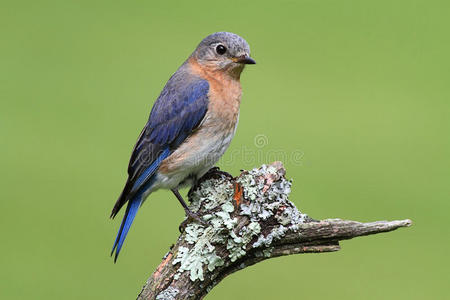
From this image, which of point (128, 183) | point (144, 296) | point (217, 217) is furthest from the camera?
point (128, 183)

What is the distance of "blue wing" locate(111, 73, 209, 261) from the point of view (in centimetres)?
407

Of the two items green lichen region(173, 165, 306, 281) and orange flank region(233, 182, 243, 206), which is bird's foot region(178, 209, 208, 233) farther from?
orange flank region(233, 182, 243, 206)

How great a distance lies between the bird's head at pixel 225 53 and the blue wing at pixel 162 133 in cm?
23

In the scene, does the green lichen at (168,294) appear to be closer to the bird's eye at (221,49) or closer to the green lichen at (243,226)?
the green lichen at (243,226)

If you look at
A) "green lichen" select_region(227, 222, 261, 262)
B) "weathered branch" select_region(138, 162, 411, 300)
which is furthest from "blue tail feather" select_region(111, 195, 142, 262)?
"green lichen" select_region(227, 222, 261, 262)

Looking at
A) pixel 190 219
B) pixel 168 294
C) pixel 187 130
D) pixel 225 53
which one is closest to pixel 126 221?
pixel 190 219

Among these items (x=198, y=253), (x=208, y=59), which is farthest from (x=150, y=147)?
(x=198, y=253)

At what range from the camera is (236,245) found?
3236 mm

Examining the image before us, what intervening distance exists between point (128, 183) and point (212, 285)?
1.12 m

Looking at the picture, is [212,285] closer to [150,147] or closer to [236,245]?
[236,245]

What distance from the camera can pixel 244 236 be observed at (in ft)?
10.7

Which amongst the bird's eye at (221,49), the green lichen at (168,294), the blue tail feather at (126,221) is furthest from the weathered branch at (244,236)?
the bird's eye at (221,49)

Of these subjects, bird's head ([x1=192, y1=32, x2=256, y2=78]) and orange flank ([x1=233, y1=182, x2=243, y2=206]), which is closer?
orange flank ([x1=233, y1=182, x2=243, y2=206])

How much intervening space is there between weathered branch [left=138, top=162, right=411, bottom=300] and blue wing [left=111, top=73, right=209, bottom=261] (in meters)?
0.78
